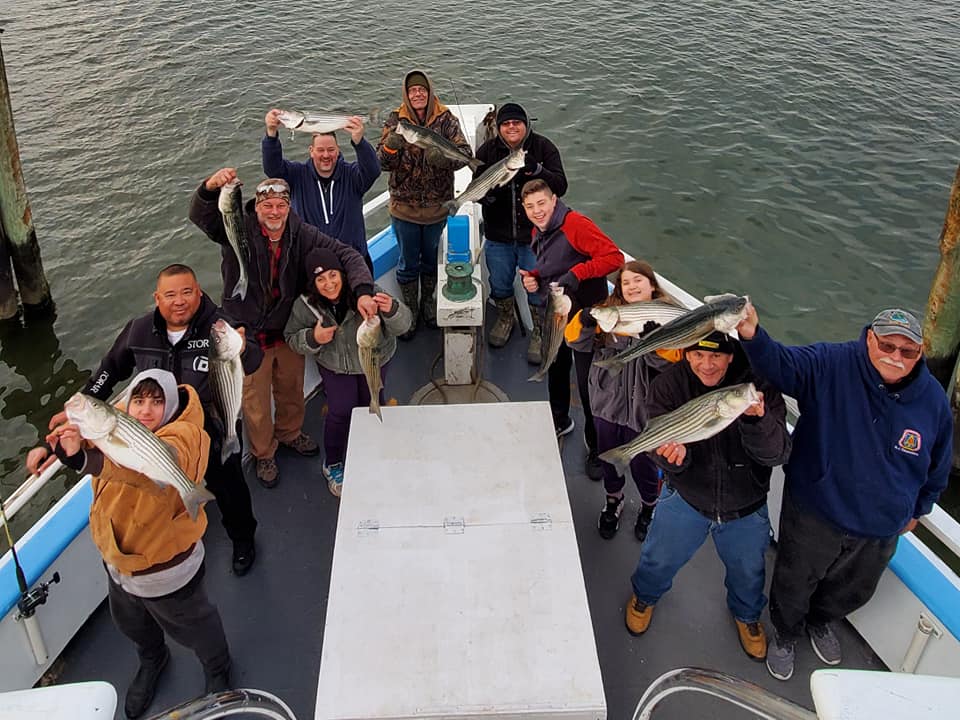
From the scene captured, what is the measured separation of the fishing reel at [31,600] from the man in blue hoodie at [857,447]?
3.65 meters

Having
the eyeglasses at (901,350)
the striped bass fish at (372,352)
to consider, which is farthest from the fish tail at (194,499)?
the eyeglasses at (901,350)

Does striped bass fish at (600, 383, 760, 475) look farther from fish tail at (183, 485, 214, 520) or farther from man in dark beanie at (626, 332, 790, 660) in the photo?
fish tail at (183, 485, 214, 520)

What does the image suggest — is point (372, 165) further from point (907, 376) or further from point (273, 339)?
point (907, 376)

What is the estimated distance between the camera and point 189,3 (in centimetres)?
1752

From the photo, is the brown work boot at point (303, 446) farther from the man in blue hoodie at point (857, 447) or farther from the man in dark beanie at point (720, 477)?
the man in blue hoodie at point (857, 447)

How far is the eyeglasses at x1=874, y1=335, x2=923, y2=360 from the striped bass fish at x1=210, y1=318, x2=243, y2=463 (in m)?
2.95

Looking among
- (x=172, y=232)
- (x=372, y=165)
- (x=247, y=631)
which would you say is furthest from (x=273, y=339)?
(x=172, y=232)

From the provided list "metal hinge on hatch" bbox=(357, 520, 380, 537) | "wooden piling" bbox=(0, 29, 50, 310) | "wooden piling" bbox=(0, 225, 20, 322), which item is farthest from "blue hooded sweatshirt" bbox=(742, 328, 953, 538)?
"wooden piling" bbox=(0, 225, 20, 322)

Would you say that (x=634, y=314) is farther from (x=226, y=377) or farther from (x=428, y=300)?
(x=428, y=300)

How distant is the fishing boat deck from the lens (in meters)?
3.81

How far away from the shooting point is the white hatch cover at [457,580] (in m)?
2.66

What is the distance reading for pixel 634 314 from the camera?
3.40 m

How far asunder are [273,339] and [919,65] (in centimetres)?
1571

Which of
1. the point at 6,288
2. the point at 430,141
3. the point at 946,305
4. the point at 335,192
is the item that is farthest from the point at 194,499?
the point at 6,288
